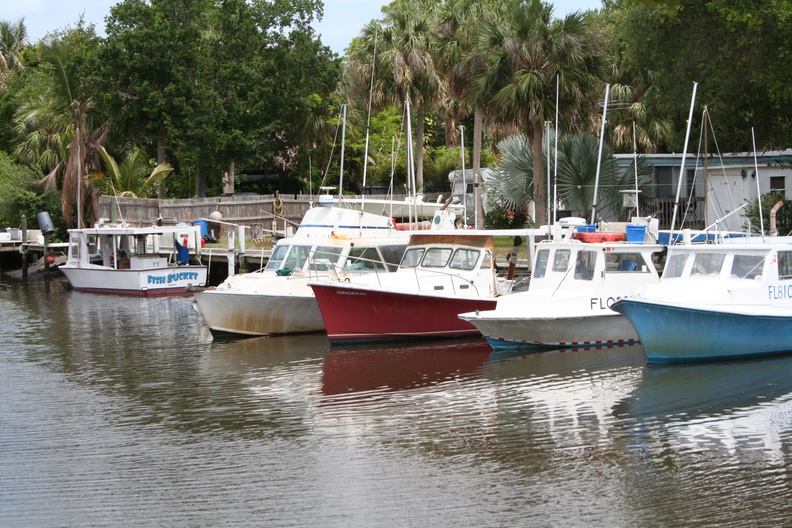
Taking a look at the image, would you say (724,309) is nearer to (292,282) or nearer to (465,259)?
(465,259)

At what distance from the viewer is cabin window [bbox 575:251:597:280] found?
20453mm

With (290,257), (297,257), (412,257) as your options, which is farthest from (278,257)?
(412,257)

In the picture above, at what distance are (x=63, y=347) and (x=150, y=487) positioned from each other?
1301cm

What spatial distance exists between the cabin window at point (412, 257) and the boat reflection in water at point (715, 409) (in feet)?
21.5

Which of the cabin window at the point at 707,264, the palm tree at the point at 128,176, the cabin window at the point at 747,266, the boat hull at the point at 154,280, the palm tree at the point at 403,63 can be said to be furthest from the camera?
the palm tree at the point at 128,176

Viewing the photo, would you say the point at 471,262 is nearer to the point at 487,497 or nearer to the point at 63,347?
the point at 63,347

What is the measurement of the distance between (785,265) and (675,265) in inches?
77.6

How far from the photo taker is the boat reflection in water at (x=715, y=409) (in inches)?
496

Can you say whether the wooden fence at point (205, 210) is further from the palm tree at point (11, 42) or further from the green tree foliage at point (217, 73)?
the palm tree at point (11, 42)

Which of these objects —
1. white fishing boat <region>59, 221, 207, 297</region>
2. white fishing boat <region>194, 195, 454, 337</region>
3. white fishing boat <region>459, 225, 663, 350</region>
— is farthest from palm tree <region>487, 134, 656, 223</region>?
white fishing boat <region>59, 221, 207, 297</region>

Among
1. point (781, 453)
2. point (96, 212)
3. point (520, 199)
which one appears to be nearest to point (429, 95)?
point (520, 199)

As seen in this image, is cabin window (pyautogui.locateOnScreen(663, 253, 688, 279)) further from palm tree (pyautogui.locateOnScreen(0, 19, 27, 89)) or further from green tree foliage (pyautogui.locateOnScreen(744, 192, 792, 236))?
palm tree (pyautogui.locateOnScreen(0, 19, 27, 89))

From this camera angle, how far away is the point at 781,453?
39.9 feet

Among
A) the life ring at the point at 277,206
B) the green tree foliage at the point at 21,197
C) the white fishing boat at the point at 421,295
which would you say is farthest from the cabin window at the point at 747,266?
the green tree foliage at the point at 21,197
